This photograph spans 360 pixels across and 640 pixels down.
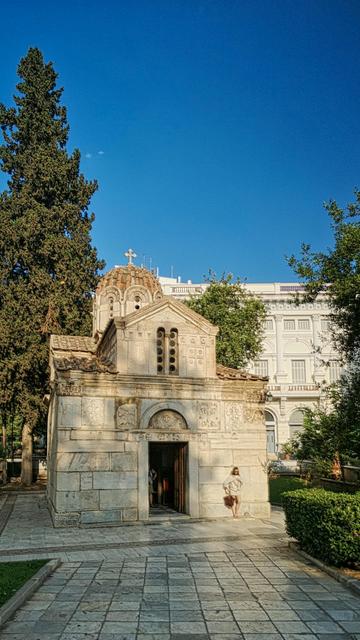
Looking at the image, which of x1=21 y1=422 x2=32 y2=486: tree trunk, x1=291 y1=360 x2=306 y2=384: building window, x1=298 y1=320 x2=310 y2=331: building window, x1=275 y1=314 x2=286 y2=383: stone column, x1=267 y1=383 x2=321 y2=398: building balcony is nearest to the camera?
x1=21 y1=422 x2=32 y2=486: tree trunk

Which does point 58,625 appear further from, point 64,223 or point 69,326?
point 64,223

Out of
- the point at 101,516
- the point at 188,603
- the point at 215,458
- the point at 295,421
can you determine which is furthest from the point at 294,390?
the point at 188,603

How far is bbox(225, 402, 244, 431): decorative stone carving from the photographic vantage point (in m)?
18.1

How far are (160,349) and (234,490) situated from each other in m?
5.23

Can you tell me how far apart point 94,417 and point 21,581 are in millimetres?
7299

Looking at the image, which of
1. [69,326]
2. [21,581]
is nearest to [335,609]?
[21,581]

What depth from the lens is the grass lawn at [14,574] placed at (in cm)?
867

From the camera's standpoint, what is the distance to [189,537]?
557 inches

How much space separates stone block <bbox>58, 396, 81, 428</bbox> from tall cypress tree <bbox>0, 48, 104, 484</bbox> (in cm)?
1081

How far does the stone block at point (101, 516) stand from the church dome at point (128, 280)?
11.5 m

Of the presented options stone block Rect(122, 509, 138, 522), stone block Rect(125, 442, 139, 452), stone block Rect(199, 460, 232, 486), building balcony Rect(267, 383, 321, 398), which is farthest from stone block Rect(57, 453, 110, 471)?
building balcony Rect(267, 383, 321, 398)

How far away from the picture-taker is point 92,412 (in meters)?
16.5

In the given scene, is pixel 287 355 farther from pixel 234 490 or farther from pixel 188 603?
pixel 188 603

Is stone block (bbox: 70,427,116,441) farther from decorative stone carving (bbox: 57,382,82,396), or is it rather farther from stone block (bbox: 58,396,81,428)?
decorative stone carving (bbox: 57,382,82,396)
